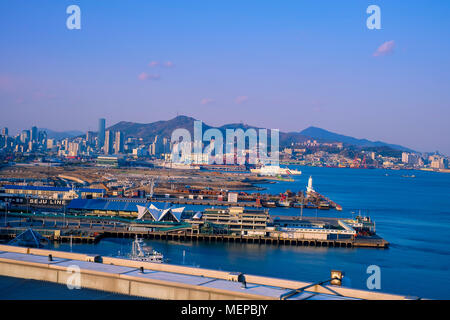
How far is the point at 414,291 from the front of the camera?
18.2 ft

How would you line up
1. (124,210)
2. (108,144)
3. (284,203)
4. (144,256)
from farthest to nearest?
(108,144) → (284,203) → (124,210) → (144,256)

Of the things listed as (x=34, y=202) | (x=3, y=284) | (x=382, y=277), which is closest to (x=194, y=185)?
(x=34, y=202)

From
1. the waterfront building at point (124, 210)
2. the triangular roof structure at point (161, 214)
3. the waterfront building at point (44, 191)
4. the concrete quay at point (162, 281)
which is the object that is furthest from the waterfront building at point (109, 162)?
the concrete quay at point (162, 281)

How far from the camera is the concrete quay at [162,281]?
1.79 m

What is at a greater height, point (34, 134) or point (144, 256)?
Result: point (34, 134)

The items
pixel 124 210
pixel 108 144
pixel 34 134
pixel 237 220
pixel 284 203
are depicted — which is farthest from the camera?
pixel 34 134

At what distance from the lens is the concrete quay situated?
5.87 feet

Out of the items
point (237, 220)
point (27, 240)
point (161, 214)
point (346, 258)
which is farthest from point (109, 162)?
point (27, 240)

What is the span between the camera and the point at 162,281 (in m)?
1.89

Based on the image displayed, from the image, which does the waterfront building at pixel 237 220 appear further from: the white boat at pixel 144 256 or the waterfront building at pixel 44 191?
the waterfront building at pixel 44 191

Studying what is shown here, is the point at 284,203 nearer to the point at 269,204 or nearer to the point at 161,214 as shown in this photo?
the point at 269,204

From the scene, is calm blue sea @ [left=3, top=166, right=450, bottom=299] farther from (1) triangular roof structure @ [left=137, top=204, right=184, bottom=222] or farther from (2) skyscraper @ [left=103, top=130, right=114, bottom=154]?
(2) skyscraper @ [left=103, top=130, right=114, bottom=154]

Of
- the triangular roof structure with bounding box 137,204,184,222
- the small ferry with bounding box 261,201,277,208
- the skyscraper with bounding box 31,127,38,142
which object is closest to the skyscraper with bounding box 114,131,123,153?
the skyscraper with bounding box 31,127,38,142

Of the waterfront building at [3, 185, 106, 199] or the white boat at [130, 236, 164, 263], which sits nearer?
the white boat at [130, 236, 164, 263]
